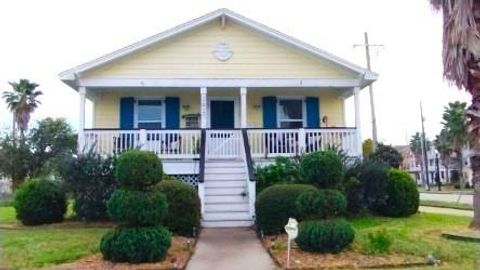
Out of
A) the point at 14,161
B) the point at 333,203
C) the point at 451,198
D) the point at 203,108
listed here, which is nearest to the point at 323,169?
the point at 333,203

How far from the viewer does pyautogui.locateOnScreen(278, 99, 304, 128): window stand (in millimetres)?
20266

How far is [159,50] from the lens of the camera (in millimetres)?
18938

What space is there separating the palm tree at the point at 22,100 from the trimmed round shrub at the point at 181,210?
124ft

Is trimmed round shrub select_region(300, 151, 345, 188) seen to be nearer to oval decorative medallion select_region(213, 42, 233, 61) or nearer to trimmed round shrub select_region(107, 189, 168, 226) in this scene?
trimmed round shrub select_region(107, 189, 168, 226)

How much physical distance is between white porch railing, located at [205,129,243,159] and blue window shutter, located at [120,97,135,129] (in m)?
3.36

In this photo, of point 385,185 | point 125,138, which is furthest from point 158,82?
point 385,185

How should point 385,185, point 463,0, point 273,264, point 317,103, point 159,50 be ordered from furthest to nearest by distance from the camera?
point 317,103, point 159,50, point 385,185, point 273,264, point 463,0

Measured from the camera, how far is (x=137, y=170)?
1027 centimetres

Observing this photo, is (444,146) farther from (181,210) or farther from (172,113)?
(181,210)

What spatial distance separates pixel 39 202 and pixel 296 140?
8203 mm

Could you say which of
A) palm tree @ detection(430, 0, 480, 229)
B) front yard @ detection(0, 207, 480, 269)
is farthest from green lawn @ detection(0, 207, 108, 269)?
palm tree @ detection(430, 0, 480, 229)

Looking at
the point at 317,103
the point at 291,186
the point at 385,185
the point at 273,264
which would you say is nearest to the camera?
the point at 273,264

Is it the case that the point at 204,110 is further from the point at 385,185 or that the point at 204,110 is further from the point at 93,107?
the point at 385,185

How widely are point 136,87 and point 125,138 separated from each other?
1.97 m
